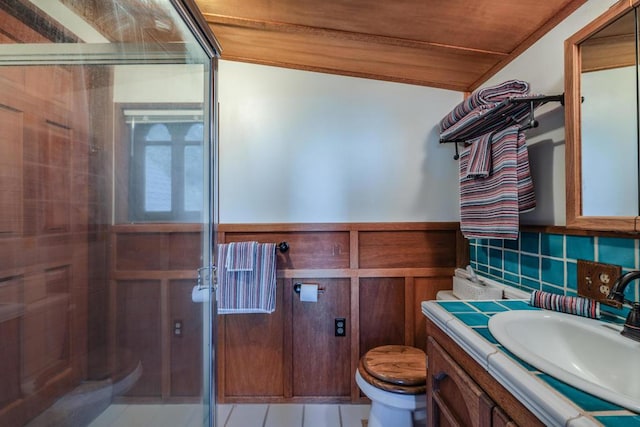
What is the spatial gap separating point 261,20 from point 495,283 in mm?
1786

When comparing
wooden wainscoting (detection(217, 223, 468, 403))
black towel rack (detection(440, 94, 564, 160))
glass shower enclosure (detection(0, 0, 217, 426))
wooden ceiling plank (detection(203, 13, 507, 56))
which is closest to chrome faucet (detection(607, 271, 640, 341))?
black towel rack (detection(440, 94, 564, 160))

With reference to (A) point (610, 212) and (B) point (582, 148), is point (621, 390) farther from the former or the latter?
(B) point (582, 148)

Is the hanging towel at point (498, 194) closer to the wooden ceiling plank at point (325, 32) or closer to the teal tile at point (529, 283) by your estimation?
the teal tile at point (529, 283)

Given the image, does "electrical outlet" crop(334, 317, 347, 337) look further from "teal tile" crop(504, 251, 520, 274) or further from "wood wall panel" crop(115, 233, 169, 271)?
"wood wall panel" crop(115, 233, 169, 271)

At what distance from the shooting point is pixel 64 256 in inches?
45.6

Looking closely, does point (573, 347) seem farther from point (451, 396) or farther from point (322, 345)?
point (322, 345)

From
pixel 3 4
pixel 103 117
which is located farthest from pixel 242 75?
pixel 3 4

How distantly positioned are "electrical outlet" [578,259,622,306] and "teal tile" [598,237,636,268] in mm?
18

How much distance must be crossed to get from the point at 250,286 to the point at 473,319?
46.4 inches

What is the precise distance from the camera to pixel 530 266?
1206 millimetres

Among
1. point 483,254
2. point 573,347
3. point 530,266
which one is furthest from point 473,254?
point 573,347

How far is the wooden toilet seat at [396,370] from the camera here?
47.9 inches

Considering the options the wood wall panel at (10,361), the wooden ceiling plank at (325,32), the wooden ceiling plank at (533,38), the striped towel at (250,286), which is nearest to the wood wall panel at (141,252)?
the striped towel at (250,286)

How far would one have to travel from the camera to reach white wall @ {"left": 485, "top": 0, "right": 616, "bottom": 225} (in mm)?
1069
